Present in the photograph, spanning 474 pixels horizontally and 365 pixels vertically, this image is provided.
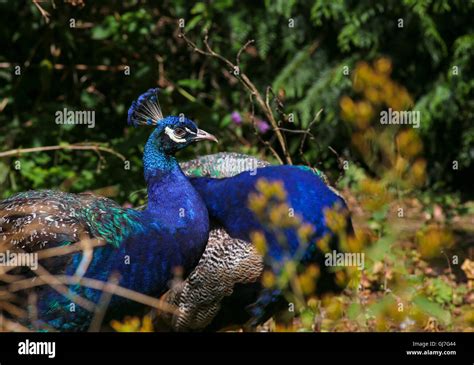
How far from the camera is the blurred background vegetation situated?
17.0ft

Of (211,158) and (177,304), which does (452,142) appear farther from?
(177,304)

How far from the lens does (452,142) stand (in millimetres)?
5707

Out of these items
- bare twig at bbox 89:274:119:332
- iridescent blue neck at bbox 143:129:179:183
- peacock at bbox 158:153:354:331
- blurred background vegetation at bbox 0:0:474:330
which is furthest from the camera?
blurred background vegetation at bbox 0:0:474:330

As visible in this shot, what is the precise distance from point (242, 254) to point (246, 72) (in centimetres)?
240

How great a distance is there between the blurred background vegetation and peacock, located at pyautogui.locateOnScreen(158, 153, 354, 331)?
52.9 inches

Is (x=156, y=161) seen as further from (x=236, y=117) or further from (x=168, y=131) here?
(x=236, y=117)

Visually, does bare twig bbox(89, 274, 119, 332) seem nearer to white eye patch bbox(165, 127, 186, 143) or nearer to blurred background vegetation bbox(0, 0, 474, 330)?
white eye patch bbox(165, 127, 186, 143)

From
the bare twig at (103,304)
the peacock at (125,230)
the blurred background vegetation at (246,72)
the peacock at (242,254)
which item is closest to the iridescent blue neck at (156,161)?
the peacock at (125,230)

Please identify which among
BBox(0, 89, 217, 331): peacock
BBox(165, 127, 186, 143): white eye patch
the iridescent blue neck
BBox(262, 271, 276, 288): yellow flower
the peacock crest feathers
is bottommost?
BBox(262, 271, 276, 288): yellow flower

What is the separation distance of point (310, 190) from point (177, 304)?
690mm

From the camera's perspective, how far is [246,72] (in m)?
5.76

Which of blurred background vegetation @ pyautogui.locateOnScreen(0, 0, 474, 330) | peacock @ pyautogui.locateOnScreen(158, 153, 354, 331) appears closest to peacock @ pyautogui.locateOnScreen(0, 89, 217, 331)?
peacock @ pyautogui.locateOnScreen(158, 153, 354, 331)

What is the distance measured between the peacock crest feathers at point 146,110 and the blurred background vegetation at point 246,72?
4.71ft

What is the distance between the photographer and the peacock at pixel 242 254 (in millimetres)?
3545
